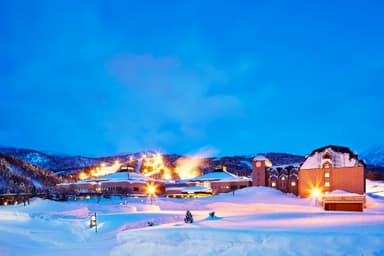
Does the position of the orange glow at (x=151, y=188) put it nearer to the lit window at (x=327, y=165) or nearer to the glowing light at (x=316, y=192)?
the glowing light at (x=316, y=192)

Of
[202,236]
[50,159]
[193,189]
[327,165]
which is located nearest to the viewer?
[202,236]

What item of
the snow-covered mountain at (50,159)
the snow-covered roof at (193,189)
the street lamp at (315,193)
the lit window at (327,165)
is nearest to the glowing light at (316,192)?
the street lamp at (315,193)

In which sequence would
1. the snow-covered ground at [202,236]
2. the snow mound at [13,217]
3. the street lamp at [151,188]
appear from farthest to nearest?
the street lamp at [151,188]
the snow mound at [13,217]
the snow-covered ground at [202,236]

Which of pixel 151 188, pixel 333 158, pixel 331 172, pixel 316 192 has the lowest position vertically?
pixel 151 188

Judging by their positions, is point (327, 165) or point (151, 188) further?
point (151, 188)

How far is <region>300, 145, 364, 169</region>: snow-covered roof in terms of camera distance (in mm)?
39459

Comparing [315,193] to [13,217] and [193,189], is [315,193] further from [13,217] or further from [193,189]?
[13,217]

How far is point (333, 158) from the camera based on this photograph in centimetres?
4056

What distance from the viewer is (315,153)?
4212cm

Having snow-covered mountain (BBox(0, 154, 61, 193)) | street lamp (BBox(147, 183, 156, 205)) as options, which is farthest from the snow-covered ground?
snow-covered mountain (BBox(0, 154, 61, 193))

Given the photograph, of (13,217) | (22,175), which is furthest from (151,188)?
(13,217)

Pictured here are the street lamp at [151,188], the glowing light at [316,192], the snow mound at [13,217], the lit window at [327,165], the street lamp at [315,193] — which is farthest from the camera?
the street lamp at [151,188]

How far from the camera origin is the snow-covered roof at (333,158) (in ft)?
129

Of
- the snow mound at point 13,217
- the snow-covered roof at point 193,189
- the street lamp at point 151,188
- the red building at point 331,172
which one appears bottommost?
the street lamp at point 151,188
